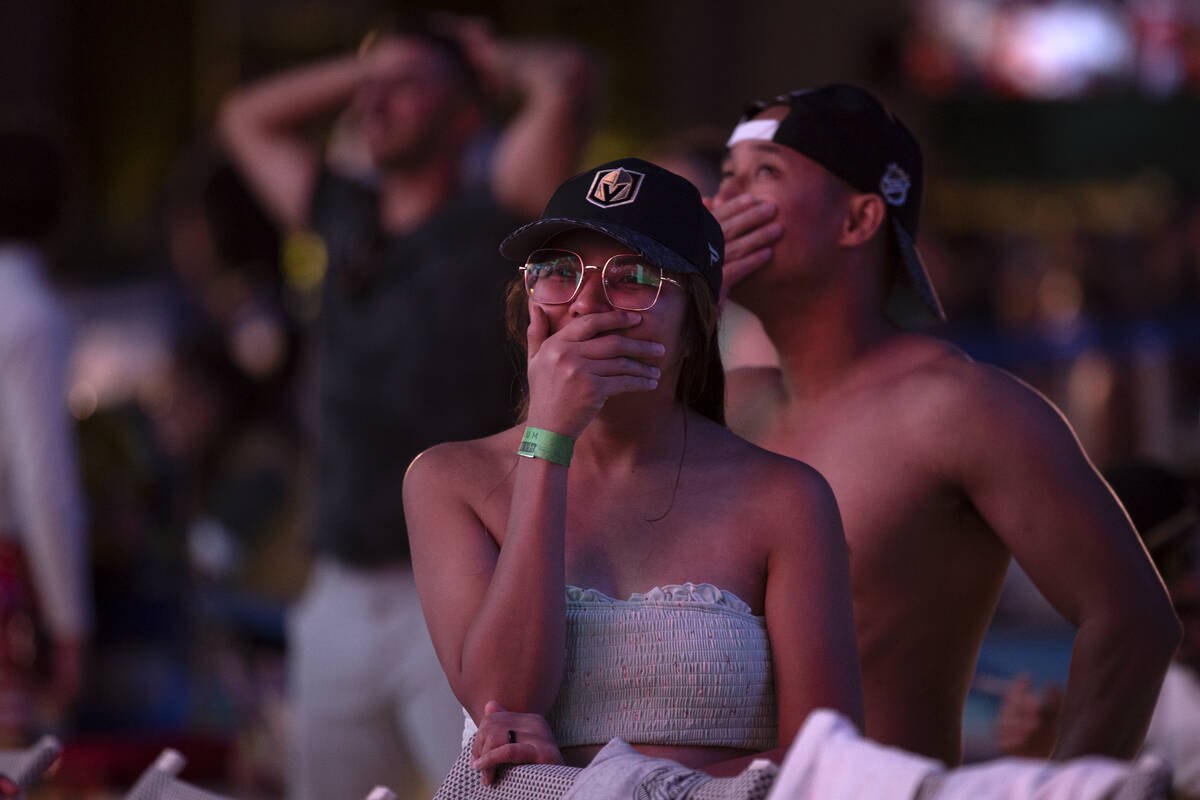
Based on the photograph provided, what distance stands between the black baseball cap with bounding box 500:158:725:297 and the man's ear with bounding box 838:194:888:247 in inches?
23.4

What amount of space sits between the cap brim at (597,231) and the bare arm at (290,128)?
2377mm

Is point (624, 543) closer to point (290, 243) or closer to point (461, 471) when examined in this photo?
point (461, 471)

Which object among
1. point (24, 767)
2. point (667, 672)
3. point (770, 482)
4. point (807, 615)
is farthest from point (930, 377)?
point (24, 767)

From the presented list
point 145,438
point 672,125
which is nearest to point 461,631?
point 145,438

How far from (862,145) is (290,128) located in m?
2.26

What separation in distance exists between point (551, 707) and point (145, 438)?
16.4ft

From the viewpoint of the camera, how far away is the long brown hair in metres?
2.06

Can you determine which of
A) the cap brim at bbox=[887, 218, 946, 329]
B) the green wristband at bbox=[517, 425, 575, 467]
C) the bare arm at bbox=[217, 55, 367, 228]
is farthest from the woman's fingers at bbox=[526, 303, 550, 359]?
the bare arm at bbox=[217, 55, 367, 228]

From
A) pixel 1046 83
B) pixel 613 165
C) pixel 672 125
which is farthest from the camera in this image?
pixel 1046 83

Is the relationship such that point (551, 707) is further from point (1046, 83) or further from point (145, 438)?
point (1046, 83)

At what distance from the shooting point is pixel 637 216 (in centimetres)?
198

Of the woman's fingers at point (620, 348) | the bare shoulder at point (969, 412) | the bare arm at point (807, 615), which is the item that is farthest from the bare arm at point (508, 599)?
the bare shoulder at point (969, 412)

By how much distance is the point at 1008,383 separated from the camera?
7.82 feet

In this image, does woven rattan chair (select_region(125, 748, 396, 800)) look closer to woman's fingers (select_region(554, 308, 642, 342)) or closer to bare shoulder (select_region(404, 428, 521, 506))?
bare shoulder (select_region(404, 428, 521, 506))
